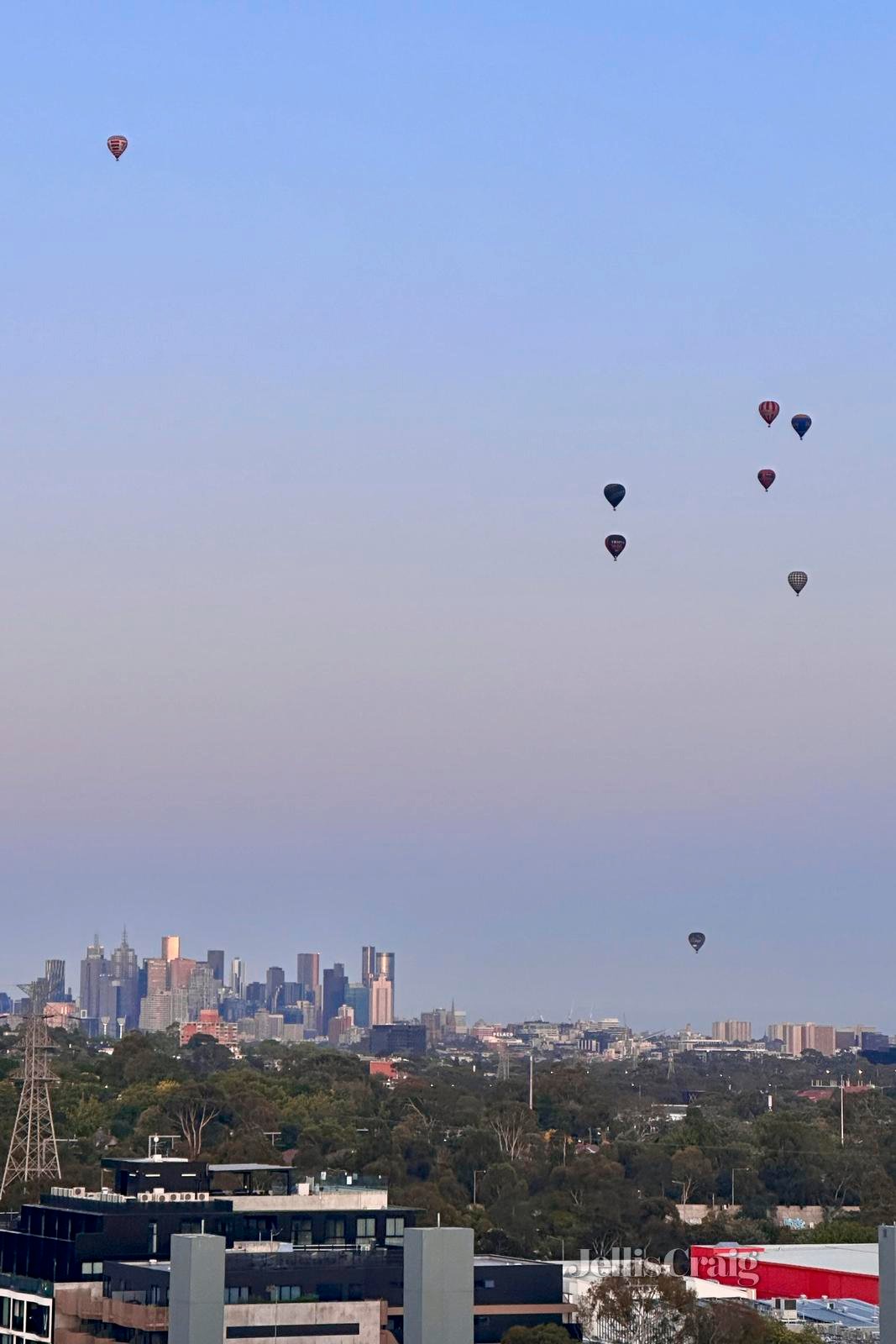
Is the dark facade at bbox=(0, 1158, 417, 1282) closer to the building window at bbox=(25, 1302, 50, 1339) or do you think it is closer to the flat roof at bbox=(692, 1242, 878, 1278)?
the building window at bbox=(25, 1302, 50, 1339)

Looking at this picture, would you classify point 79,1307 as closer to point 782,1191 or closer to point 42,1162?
point 42,1162

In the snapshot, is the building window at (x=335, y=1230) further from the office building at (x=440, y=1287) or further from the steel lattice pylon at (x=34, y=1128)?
the office building at (x=440, y=1287)

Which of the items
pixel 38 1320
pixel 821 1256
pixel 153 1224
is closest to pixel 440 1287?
pixel 38 1320

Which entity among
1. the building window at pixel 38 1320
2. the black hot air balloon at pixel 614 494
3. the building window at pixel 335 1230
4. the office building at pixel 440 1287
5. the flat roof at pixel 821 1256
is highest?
the black hot air balloon at pixel 614 494

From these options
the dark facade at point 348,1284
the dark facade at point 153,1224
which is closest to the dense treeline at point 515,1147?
the dark facade at point 153,1224

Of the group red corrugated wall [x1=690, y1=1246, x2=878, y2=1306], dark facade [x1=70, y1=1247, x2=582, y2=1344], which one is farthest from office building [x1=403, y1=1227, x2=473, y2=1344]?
red corrugated wall [x1=690, y1=1246, x2=878, y2=1306]

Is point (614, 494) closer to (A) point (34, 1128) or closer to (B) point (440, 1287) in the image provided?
(A) point (34, 1128)

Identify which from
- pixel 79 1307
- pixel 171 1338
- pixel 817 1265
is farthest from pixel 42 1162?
pixel 171 1338
